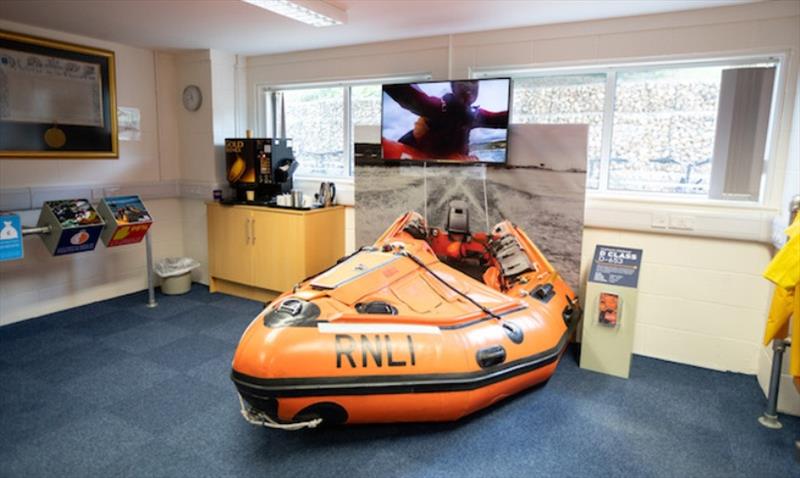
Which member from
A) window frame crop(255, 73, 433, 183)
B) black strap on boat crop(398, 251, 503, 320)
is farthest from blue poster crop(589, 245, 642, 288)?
window frame crop(255, 73, 433, 183)

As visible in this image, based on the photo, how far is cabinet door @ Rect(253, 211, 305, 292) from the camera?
4359 millimetres

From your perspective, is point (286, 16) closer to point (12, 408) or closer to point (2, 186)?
point (2, 186)

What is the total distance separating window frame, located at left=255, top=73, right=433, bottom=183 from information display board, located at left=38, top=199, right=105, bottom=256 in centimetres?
186

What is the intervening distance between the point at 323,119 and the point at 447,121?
5.13 ft

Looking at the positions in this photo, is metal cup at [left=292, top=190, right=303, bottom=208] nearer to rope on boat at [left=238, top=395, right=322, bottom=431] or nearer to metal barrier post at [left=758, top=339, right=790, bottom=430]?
rope on boat at [left=238, top=395, right=322, bottom=431]

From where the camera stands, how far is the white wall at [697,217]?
3105mm

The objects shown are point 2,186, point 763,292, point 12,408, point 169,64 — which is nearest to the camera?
point 12,408

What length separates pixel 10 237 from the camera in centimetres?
340

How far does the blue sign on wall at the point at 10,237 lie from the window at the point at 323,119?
2.38m

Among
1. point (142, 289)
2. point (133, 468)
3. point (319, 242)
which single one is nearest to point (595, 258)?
point (319, 242)

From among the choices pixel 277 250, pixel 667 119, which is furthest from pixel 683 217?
pixel 277 250

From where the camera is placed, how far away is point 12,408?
275 cm

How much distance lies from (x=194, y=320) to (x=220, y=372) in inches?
44.0

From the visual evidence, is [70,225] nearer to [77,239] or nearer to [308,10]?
[77,239]
